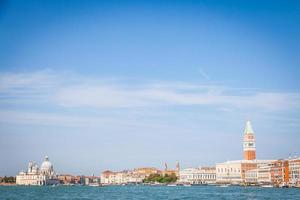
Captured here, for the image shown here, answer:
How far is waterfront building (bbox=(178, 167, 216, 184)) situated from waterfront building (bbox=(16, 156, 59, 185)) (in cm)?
2564

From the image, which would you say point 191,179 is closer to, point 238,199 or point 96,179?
point 96,179

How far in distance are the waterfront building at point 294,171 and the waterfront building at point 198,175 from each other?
1116 inches

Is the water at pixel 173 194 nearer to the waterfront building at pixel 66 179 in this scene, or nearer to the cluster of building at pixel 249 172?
the cluster of building at pixel 249 172

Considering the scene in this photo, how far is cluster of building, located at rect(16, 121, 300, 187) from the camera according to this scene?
2761 inches

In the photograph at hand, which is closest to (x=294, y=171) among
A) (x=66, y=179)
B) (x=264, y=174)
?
(x=264, y=174)

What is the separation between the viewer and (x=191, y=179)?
10106 cm

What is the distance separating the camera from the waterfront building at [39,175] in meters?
111

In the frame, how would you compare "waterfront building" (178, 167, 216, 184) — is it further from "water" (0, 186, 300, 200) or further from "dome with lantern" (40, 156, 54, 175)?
"water" (0, 186, 300, 200)

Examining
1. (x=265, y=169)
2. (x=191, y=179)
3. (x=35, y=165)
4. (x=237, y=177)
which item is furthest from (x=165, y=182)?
(x=35, y=165)

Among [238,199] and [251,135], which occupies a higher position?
[251,135]

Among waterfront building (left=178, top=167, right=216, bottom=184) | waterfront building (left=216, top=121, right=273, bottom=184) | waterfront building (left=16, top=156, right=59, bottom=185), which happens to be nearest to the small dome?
waterfront building (left=16, top=156, right=59, bottom=185)

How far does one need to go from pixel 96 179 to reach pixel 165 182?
4106cm

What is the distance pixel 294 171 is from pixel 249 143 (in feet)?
79.3

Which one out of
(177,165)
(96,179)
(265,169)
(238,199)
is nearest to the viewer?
(238,199)
